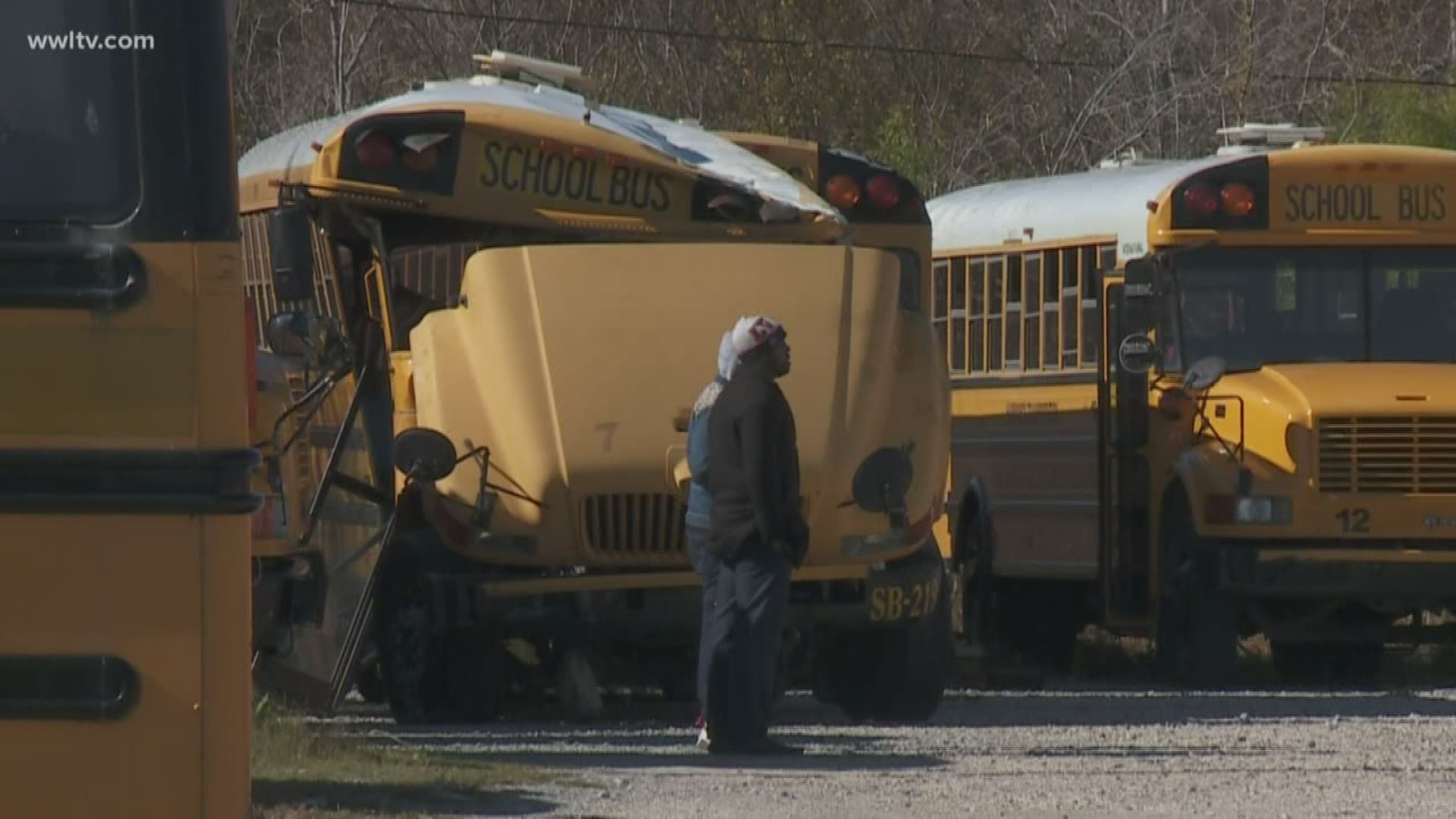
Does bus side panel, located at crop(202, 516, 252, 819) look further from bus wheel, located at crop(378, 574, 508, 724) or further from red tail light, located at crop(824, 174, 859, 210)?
red tail light, located at crop(824, 174, 859, 210)

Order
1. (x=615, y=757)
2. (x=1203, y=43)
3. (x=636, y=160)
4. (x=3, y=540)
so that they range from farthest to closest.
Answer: (x=1203, y=43) → (x=636, y=160) → (x=615, y=757) → (x=3, y=540)

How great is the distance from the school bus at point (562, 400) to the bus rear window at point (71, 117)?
6.01 metres

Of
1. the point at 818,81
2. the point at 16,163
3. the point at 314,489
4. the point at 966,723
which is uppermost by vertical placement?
the point at 818,81

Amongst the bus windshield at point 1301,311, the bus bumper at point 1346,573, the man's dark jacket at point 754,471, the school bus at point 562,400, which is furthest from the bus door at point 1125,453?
the man's dark jacket at point 754,471

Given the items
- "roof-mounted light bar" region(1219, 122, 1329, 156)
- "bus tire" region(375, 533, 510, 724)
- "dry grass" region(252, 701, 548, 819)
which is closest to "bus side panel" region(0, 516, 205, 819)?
"dry grass" region(252, 701, 548, 819)

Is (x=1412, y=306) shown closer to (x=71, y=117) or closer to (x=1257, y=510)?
(x=1257, y=510)

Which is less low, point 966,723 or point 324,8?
point 324,8

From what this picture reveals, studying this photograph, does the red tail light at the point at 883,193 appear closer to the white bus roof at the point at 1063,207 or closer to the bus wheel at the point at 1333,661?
the white bus roof at the point at 1063,207

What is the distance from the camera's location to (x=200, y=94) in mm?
5895

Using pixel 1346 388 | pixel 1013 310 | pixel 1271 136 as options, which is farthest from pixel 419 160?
pixel 1271 136

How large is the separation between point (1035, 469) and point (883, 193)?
4.36 metres

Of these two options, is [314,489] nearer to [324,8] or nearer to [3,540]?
Result: [3,540]

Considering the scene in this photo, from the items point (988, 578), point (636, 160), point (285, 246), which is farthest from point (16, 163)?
point (988, 578)

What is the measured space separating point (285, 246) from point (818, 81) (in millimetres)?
27836
